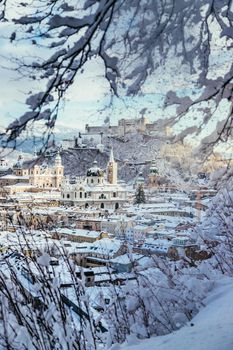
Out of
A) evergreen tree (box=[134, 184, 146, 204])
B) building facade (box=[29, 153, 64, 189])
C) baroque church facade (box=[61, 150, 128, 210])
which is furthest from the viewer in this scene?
building facade (box=[29, 153, 64, 189])

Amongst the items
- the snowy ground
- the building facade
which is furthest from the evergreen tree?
the snowy ground

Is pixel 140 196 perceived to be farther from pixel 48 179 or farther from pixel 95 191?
pixel 48 179

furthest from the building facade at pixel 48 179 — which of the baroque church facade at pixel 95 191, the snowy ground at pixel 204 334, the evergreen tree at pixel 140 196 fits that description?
the snowy ground at pixel 204 334

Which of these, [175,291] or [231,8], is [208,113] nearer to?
[231,8]

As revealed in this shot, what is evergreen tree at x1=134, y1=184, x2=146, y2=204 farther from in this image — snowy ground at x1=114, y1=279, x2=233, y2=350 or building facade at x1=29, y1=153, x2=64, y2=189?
snowy ground at x1=114, y1=279, x2=233, y2=350

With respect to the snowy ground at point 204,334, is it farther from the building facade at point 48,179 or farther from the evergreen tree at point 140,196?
the building facade at point 48,179

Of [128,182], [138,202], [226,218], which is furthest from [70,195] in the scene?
[226,218]
